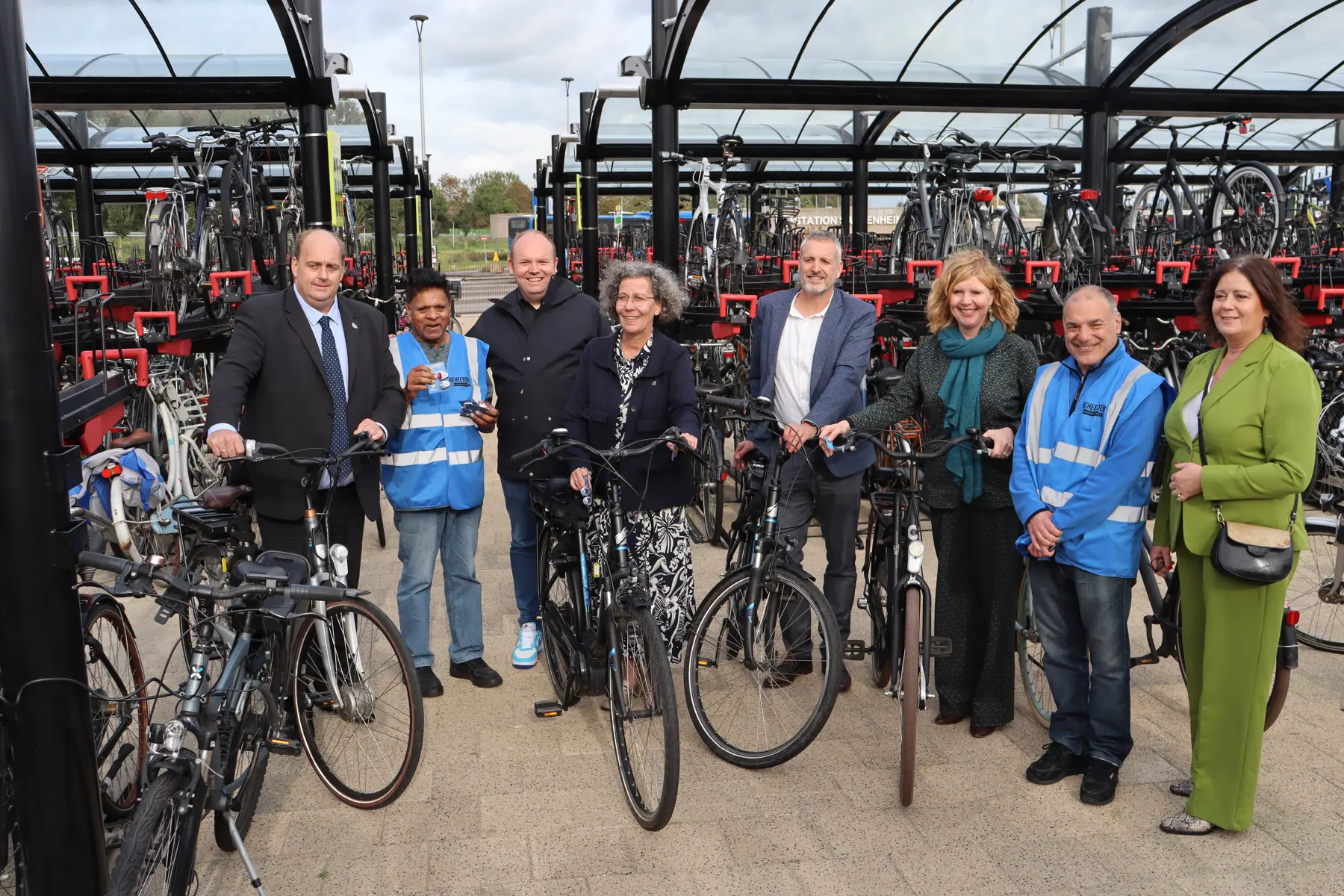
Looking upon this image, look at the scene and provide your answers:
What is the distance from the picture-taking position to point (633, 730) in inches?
143

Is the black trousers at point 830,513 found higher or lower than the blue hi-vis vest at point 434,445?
lower

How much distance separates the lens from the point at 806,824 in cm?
358

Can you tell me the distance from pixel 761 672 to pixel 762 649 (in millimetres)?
86

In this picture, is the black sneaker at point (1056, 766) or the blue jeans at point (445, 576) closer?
the black sneaker at point (1056, 766)

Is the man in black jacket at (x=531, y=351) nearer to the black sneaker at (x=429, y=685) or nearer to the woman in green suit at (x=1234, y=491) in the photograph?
the black sneaker at (x=429, y=685)

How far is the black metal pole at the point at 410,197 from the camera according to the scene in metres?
22.1

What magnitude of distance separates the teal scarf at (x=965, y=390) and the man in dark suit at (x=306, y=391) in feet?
6.54

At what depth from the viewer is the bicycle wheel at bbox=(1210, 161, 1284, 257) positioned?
11.4m

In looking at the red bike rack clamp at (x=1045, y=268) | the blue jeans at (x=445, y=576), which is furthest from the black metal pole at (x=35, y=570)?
the red bike rack clamp at (x=1045, y=268)

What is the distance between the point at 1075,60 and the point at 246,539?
941 cm

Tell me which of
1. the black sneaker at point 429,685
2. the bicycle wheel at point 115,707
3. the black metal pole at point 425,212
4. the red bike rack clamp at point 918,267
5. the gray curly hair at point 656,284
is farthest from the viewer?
the black metal pole at point 425,212

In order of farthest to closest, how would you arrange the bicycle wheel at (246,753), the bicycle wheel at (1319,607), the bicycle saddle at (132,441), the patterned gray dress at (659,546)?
1. the bicycle saddle at (132,441)
2. the bicycle wheel at (1319,607)
3. the patterned gray dress at (659,546)
4. the bicycle wheel at (246,753)

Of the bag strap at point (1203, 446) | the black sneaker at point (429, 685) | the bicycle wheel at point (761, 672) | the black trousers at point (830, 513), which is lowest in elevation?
the black sneaker at point (429, 685)

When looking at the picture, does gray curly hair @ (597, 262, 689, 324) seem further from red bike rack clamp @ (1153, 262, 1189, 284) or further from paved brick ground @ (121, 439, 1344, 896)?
red bike rack clamp @ (1153, 262, 1189, 284)
